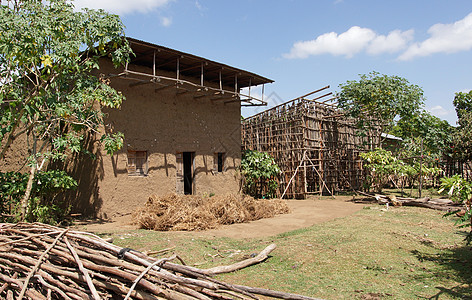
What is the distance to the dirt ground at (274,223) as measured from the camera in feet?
27.5

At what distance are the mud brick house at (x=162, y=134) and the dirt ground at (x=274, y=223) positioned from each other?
2.83 feet

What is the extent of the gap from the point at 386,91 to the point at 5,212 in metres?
14.7

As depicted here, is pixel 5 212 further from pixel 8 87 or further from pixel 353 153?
pixel 353 153

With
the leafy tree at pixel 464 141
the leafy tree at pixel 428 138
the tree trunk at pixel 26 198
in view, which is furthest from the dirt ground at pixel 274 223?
the leafy tree at pixel 464 141

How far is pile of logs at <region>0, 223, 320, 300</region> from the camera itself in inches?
115

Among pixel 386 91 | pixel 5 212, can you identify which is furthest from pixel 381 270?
pixel 386 91

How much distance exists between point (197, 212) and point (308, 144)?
8088mm

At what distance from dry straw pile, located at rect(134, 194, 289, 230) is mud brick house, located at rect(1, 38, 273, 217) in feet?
3.45

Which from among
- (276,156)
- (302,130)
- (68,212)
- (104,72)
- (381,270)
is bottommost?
(381,270)

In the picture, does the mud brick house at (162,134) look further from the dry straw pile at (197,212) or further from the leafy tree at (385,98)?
the leafy tree at (385,98)

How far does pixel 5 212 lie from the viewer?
26.6ft

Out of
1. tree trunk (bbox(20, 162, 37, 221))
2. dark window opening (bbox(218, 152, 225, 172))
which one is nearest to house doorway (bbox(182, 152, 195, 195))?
dark window opening (bbox(218, 152, 225, 172))

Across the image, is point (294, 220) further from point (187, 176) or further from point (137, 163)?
point (187, 176)

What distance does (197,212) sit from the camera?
898cm
